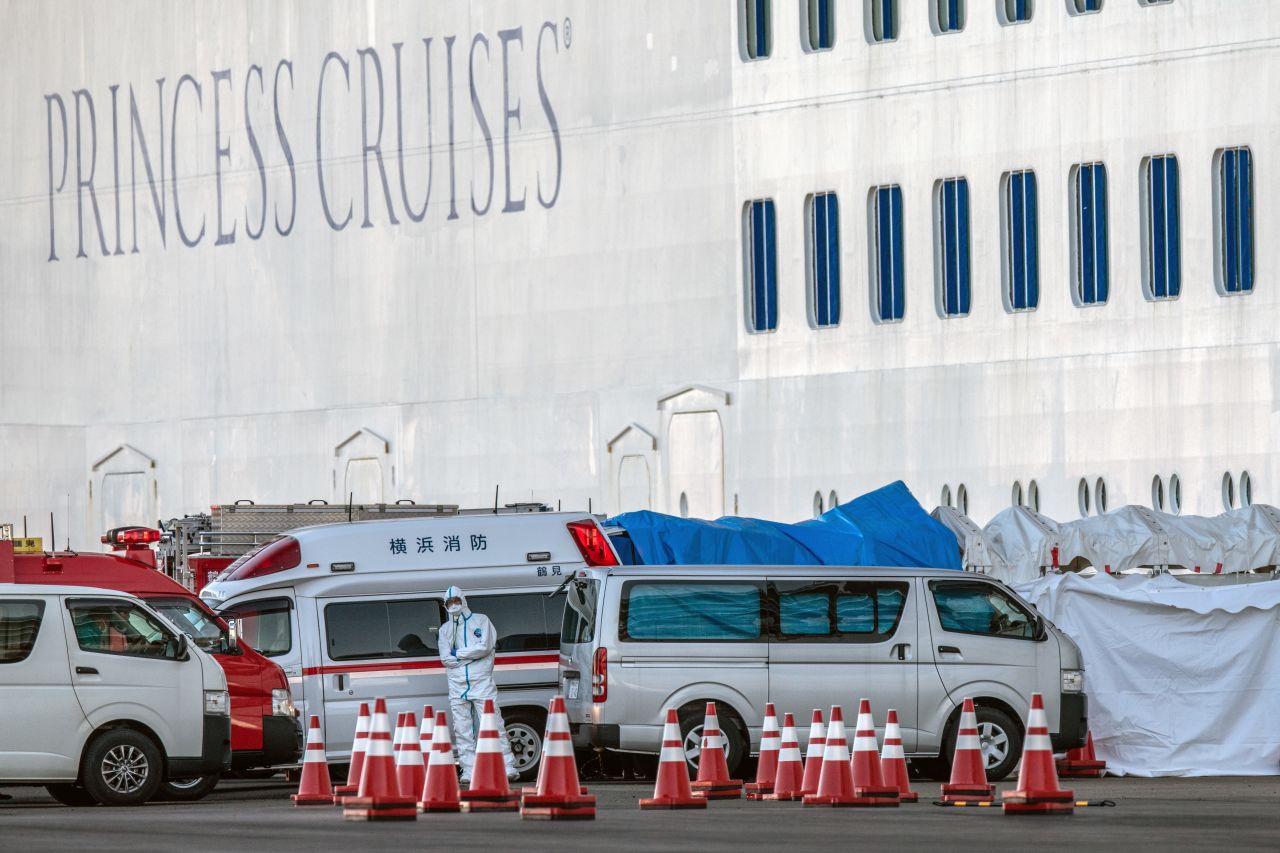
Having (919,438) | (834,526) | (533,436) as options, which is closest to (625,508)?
(533,436)

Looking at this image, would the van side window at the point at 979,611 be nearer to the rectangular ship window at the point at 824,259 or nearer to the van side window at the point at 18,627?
the van side window at the point at 18,627

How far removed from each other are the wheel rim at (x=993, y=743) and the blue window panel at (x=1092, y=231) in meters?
16.1

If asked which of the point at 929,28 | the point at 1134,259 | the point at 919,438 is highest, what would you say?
the point at 929,28

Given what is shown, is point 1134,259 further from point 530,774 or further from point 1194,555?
point 530,774

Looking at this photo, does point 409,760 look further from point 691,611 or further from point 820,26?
point 820,26

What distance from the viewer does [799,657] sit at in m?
20.2

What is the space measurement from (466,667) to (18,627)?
400 centimetres

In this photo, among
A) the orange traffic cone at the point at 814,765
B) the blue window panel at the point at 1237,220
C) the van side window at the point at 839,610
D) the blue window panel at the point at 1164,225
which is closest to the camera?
the orange traffic cone at the point at 814,765

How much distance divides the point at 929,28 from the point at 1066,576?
1652cm

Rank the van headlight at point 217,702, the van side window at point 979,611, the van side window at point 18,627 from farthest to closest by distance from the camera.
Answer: the van side window at point 979,611 → the van headlight at point 217,702 → the van side window at point 18,627

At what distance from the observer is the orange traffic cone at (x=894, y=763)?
1652 centimetres

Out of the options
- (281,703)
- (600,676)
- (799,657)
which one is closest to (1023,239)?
(799,657)

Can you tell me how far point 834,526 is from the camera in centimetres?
2747

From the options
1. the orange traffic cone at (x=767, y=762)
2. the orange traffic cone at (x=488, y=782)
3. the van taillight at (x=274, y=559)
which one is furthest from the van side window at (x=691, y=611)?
the orange traffic cone at (x=488, y=782)
